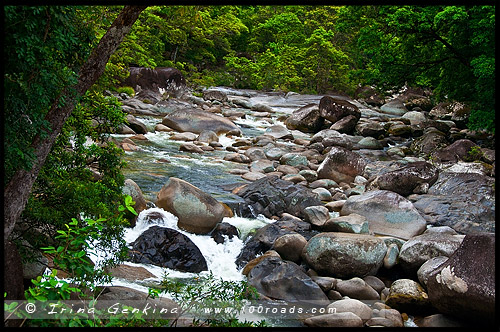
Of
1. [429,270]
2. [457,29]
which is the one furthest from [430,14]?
[429,270]

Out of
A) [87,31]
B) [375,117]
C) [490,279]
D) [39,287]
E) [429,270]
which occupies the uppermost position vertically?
[87,31]

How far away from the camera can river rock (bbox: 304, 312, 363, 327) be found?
514 cm

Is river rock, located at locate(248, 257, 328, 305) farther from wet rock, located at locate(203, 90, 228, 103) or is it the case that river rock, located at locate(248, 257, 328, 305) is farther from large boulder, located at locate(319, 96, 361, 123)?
wet rock, located at locate(203, 90, 228, 103)

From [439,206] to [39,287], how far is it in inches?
333

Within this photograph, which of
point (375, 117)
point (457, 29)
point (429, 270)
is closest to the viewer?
point (429, 270)

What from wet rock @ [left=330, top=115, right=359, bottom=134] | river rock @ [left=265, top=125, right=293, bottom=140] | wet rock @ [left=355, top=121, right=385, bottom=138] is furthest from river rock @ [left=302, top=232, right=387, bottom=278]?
wet rock @ [left=330, top=115, right=359, bottom=134]

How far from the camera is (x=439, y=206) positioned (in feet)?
31.9

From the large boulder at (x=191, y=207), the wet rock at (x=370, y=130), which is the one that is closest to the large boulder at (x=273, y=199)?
the large boulder at (x=191, y=207)

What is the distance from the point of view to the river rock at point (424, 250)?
21.9 ft

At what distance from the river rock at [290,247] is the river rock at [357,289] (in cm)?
100

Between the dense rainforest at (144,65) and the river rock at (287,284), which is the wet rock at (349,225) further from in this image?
the dense rainforest at (144,65)

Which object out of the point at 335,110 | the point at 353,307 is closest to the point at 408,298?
the point at 353,307

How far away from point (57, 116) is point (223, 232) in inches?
176

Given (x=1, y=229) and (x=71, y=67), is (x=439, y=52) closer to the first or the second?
(x=71, y=67)
